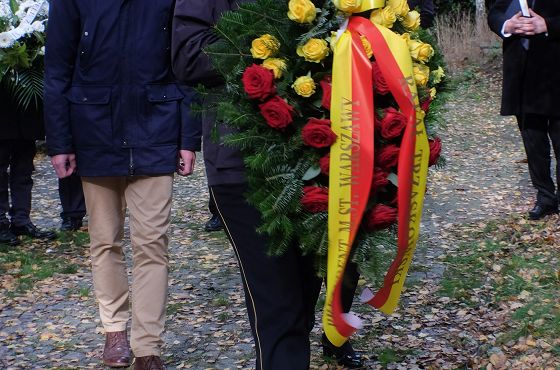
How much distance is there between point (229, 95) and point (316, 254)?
695 mm

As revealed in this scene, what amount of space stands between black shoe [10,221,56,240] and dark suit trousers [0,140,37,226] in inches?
1.7

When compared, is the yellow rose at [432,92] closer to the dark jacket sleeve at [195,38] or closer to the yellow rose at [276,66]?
the yellow rose at [276,66]

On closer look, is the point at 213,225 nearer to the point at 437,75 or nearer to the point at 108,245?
the point at 108,245

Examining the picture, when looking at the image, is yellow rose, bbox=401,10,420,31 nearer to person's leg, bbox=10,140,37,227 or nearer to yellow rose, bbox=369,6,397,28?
Result: yellow rose, bbox=369,6,397,28

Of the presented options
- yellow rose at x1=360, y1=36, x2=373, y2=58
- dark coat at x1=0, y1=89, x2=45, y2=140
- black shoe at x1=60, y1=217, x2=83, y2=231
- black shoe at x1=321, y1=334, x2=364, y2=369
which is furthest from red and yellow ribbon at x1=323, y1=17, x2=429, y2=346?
black shoe at x1=60, y1=217, x2=83, y2=231

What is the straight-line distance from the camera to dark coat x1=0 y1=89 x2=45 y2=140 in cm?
774

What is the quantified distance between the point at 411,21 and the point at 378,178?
0.70 m

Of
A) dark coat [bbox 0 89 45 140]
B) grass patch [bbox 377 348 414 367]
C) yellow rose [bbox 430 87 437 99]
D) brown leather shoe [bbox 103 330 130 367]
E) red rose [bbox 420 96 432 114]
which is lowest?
grass patch [bbox 377 348 414 367]

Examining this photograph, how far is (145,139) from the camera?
4.80m

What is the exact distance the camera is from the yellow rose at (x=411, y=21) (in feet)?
11.7

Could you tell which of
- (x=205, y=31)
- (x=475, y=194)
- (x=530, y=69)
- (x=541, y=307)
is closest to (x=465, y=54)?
(x=475, y=194)

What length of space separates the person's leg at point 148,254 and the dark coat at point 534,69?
386cm

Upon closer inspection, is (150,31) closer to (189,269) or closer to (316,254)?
(316,254)

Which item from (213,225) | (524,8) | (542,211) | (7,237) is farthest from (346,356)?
(7,237)
